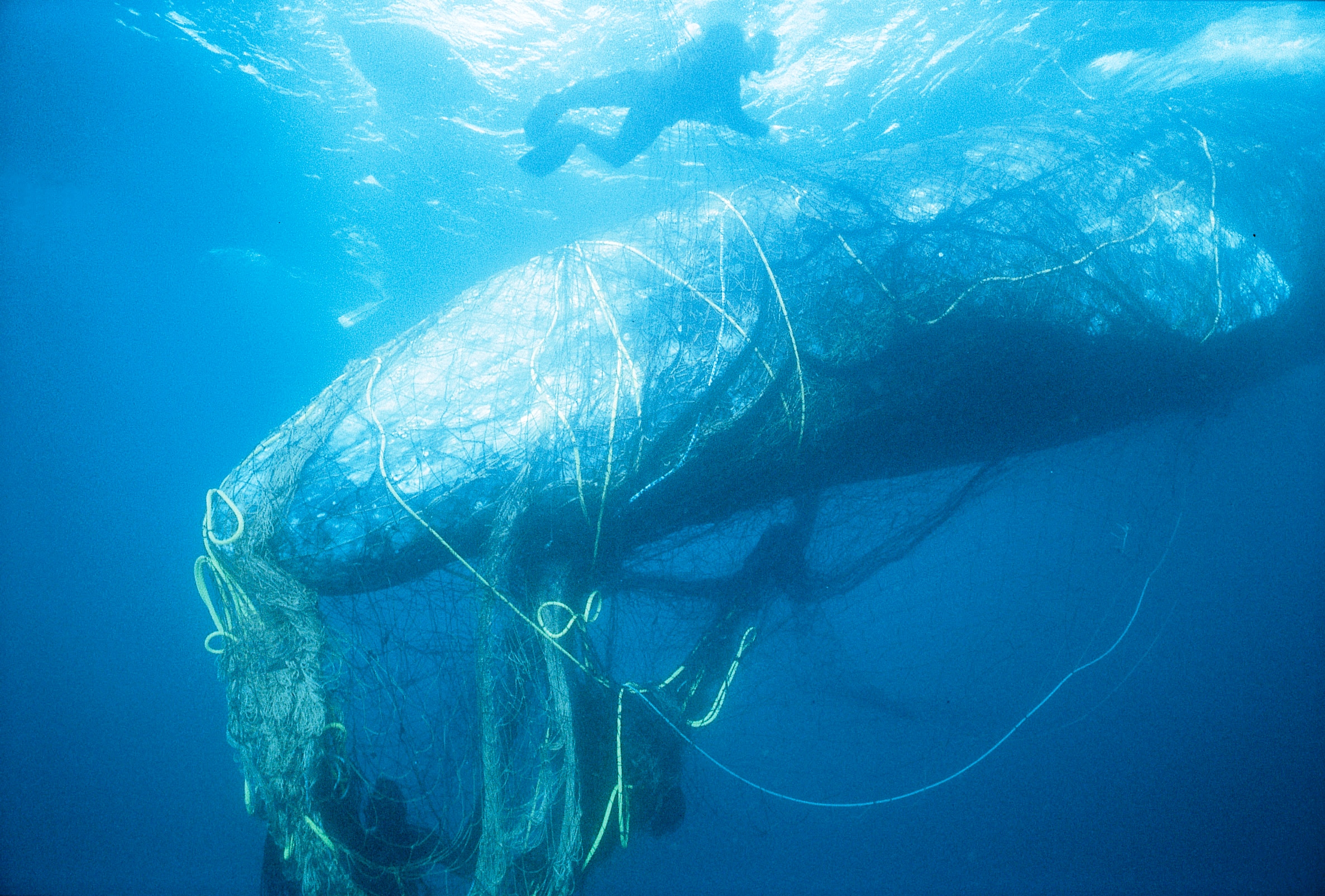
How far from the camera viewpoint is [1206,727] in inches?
781

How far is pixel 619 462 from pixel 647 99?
604cm

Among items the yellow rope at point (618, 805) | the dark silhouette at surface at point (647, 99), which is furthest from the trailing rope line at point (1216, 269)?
the dark silhouette at surface at point (647, 99)

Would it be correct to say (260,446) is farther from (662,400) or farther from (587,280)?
(662,400)

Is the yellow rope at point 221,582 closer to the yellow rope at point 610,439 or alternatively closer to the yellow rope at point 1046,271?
the yellow rope at point 610,439

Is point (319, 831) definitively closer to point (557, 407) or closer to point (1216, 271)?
point (557, 407)

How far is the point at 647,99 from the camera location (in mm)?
6434

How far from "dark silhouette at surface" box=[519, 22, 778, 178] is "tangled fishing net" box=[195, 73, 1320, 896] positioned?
372 cm

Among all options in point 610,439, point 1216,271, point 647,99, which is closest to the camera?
point 610,439

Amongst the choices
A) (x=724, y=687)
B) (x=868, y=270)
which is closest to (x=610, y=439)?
(x=868, y=270)

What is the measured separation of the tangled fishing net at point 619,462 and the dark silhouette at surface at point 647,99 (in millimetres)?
3721

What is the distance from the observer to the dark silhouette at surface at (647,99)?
6.15m

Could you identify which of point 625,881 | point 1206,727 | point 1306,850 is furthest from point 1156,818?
point 625,881

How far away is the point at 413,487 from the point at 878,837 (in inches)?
835

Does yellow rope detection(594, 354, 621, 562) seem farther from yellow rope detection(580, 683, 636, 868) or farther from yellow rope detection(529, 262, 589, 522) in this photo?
yellow rope detection(580, 683, 636, 868)
